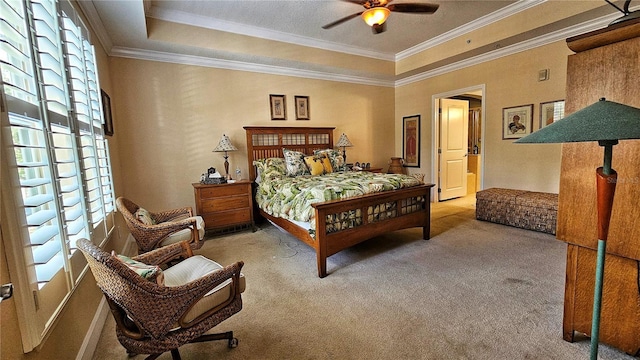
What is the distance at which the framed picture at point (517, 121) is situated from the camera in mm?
4082

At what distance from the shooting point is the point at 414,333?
181 cm

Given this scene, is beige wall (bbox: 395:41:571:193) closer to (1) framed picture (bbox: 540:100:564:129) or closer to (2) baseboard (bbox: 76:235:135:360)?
(1) framed picture (bbox: 540:100:564:129)

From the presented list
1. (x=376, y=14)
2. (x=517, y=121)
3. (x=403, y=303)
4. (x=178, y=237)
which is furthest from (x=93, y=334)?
(x=517, y=121)

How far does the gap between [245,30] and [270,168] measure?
2.03 metres

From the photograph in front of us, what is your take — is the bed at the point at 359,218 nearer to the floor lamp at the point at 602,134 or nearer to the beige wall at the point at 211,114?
the beige wall at the point at 211,114

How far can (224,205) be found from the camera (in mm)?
3898

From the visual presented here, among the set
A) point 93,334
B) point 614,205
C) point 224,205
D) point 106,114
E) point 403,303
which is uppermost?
point 106,114

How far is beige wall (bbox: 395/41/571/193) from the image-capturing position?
381 cm

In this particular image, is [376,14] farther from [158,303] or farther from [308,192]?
[158,303]

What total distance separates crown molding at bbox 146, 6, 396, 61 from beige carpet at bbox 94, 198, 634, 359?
300 centimetres

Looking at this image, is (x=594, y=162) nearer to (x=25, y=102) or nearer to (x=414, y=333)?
(x=414, y=333)

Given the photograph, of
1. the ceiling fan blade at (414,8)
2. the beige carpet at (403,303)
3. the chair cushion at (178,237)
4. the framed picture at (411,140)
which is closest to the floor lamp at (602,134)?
the beige carpet at (403,303)

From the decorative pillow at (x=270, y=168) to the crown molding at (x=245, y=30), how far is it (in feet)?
6.09

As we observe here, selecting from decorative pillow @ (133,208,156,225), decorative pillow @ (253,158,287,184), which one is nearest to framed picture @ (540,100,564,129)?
decorative pillow @ (253,158,287,184)
